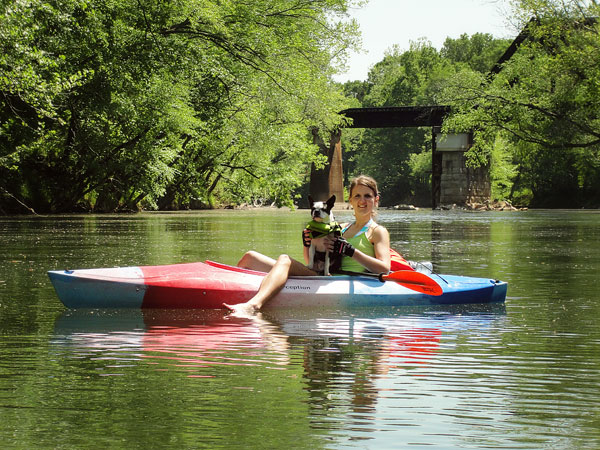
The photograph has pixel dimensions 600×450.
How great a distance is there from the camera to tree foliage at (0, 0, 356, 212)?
16.9 meters

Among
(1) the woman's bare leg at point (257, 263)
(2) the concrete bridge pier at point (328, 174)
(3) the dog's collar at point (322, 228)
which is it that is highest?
(2) the concrete bridge pier at point (328, 174)

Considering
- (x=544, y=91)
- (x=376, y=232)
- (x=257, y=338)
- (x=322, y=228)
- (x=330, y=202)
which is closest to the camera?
(x=257, y=338)

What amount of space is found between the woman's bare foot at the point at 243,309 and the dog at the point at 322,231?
75 centimetres

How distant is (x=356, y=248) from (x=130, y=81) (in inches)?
511

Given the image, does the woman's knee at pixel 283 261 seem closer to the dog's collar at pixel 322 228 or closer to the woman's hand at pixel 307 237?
the woman's hand at pixel 307 237

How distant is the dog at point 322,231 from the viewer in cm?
666

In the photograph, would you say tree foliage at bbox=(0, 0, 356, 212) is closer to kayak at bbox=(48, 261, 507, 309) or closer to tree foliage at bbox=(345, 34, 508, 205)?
kayak at bbox=(48, 261, 507, 309)

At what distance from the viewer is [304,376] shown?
14.3ft

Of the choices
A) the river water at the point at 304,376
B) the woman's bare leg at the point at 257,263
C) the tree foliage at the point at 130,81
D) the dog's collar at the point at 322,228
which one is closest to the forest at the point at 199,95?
the tree foliage at the point at 130,81

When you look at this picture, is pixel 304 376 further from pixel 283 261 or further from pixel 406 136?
pixel 406 136

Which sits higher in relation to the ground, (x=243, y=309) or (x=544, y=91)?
(x=544, y=91)

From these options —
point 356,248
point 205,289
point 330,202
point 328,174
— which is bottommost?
point 205,289

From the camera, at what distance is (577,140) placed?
33719 millimetres

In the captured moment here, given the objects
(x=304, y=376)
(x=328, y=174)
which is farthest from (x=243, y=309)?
(x=328, y=174)
